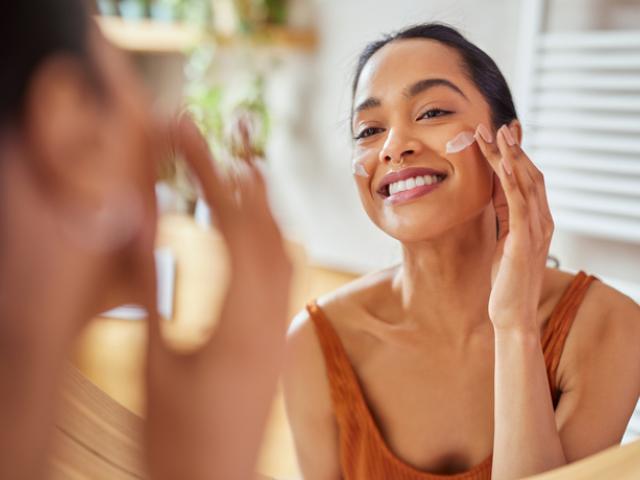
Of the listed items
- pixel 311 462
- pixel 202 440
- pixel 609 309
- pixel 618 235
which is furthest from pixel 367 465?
pixel 618 235

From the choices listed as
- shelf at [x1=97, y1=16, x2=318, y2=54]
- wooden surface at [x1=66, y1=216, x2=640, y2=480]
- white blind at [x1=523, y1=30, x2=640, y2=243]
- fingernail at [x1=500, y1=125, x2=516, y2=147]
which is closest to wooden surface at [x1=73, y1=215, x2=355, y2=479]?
wooden surface at [x1=66, y1=216, x2=640, y2=480]

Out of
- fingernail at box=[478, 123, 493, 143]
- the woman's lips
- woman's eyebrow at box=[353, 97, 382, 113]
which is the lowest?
the woman's lips

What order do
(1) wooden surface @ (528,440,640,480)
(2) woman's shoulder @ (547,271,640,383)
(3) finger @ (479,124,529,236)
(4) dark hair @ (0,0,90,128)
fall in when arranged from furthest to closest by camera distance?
(2) woman's shoulder @ (547,271,640,383) < (3) finger @ (479,124,529,236) < (1) wooden surface @ (528,440,640,480) < (4) dark hair @ (0,0,90,128)

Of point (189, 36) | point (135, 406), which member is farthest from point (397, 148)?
point (189, 36)

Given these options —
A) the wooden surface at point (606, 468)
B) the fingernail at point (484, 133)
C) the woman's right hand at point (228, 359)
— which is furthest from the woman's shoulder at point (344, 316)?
the woman's right hand at point (228, 359)

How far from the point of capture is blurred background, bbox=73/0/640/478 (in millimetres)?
1444

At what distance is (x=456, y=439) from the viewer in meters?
0.85

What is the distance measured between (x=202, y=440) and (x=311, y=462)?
599mm

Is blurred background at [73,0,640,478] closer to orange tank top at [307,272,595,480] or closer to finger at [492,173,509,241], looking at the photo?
orange tank top at [307,272,595,480]

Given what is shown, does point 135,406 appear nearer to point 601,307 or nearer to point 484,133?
point 484,133

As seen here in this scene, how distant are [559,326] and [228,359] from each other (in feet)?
2.07

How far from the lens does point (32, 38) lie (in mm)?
266

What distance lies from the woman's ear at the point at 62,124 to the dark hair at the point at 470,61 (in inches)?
23.9

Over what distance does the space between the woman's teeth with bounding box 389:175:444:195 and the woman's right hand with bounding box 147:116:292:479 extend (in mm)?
484
